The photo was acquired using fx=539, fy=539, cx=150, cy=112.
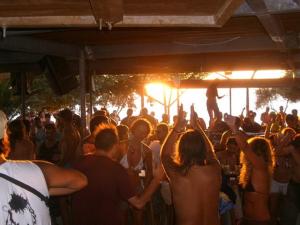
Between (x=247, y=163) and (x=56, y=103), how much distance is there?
89.9 feet

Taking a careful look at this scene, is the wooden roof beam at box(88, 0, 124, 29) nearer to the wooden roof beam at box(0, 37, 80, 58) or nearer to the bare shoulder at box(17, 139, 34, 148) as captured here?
the bare shoulder at box(17, 139, 34, 148)

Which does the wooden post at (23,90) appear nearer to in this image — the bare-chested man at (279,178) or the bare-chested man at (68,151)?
the bare-chested man at (68,151)

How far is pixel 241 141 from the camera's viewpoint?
5969 mm

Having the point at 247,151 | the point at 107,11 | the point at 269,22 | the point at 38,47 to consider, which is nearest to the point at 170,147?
the point at 247,151

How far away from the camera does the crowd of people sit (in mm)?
3176

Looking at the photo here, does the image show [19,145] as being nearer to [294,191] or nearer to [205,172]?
[205,172]

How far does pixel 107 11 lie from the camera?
3.95 meters

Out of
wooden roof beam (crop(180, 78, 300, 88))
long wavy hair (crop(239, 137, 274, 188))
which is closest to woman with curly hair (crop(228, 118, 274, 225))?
long wavy hair (crop(239, 137, 274, 188))

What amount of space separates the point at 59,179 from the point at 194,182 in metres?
1.68

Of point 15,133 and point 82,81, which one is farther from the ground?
point 82,81

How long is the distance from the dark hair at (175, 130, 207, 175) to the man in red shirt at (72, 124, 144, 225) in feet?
1.63

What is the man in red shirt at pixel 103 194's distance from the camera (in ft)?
15.4

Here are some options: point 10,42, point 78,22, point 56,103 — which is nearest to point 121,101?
point 56,103

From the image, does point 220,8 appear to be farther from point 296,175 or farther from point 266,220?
point 296,175
